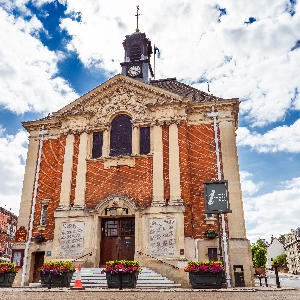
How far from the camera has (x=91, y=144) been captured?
984 inches

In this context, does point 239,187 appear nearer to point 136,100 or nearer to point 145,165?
point 145,165

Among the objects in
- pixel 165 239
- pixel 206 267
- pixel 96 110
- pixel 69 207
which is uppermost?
pixel 96 110

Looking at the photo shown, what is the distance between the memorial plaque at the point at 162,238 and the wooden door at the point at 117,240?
1608 mm

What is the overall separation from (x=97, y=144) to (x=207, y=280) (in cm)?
1316

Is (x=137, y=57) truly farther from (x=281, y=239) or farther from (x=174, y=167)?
(x=281, y=239)

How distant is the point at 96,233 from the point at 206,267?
8.82m

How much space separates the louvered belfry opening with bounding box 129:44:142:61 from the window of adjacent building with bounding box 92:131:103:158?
8.79 meters

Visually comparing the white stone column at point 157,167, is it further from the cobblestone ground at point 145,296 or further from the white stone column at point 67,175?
the cobblestone ground at point 145,296

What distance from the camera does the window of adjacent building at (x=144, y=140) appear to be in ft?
78.3

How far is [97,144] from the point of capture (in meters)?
25.0

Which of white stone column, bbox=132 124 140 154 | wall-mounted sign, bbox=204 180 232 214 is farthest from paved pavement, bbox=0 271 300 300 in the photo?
white stone column, bbox=132 124 140 154

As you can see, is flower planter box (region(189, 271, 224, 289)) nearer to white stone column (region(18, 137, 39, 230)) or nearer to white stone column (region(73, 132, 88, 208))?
white stone column (region(73, 132, 88, 208))

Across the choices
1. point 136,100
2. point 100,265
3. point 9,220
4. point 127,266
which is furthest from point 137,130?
point 9,220

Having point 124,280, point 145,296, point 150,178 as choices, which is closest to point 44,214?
point 150,178
